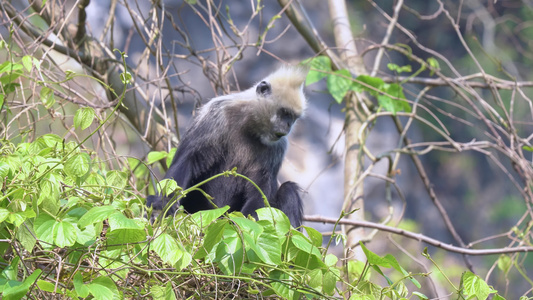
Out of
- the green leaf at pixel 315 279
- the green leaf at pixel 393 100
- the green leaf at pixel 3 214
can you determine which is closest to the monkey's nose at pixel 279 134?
the green leaf at pixel 393 100

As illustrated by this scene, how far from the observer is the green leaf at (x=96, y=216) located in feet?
4.59

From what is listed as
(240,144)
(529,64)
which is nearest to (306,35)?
(240,144)

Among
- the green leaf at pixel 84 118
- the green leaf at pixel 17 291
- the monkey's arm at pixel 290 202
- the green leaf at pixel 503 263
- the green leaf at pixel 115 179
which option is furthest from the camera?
the green leaf at pixel 503 263

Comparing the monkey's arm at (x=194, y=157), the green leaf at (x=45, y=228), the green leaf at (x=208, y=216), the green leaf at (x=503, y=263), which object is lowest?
the green leaf at (x=503, y=263)

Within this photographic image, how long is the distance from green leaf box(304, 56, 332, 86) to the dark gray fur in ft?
2.04

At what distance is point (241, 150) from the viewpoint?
330 cm

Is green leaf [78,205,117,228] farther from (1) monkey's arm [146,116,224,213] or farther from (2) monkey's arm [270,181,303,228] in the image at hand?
(2) monkey's arm [270,181,303,228]

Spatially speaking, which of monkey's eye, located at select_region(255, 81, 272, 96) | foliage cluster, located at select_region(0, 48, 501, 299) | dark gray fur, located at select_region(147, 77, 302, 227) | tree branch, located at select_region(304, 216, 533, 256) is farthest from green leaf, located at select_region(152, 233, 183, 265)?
monkey's eye, located at select_region(255, 81, 272, 96)

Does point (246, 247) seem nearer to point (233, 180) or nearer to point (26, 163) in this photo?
point (26, 163)

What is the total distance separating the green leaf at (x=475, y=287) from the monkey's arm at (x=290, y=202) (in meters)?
1.56

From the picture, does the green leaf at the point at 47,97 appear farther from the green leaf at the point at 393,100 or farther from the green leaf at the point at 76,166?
the green leaf at the point at 393,100

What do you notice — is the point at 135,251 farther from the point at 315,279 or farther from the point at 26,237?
the point at 315,279

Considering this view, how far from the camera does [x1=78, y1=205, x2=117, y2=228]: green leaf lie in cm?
140

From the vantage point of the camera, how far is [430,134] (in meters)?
10.6
